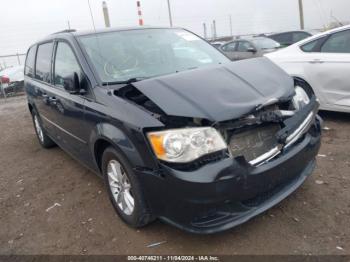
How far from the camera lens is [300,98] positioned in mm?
3254

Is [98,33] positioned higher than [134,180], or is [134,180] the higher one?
[98,33]

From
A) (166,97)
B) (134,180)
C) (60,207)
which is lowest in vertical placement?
(60,207)

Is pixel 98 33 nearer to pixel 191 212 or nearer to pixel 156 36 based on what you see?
pixel 156 36

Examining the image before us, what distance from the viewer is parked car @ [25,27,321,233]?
2.44 meters

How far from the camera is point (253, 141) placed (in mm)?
2701

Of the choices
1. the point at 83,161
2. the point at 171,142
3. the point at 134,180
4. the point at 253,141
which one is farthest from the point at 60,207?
the point at 253,141

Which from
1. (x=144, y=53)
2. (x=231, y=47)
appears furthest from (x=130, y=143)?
(x=231, y=47)

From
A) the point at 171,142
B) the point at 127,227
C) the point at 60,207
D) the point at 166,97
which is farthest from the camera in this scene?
the point at 60,207

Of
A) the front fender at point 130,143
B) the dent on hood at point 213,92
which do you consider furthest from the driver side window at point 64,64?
the dent on hood at point 213,92

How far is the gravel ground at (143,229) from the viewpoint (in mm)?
2758

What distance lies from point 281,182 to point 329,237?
0.55 metres

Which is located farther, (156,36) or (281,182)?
(156,36)

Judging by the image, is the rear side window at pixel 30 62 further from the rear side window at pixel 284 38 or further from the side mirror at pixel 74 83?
the rear side window at pixel 284 38

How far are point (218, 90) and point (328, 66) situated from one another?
10.3ft
